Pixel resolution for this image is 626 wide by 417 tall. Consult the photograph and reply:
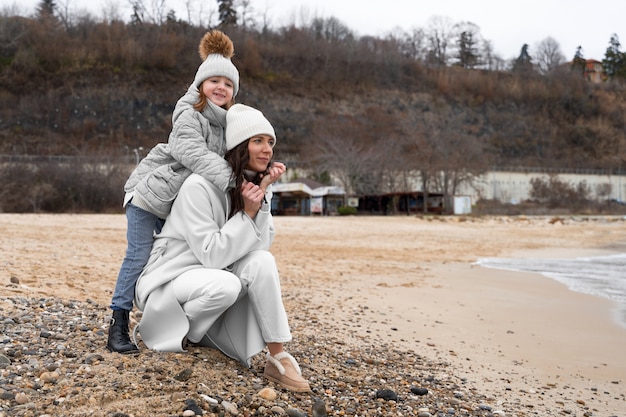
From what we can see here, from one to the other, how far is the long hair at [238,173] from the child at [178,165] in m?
0.05

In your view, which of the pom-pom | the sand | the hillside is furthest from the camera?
the hillside

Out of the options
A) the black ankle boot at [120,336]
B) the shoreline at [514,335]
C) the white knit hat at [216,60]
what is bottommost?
the shoreline at [514,335]

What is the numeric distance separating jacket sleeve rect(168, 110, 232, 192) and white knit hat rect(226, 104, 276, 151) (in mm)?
131

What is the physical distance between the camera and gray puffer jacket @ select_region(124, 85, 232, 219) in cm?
310

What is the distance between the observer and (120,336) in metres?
3.23

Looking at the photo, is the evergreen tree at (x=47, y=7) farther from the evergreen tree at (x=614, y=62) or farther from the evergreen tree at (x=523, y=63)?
the evergreen tree at (x=614, y=62)

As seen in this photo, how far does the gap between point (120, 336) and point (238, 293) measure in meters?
0.82

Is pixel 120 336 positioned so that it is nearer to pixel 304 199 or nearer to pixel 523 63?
pixel 304 199

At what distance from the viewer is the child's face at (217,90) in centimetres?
340

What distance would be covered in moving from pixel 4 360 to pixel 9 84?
69.8m

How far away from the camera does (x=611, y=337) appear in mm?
5637

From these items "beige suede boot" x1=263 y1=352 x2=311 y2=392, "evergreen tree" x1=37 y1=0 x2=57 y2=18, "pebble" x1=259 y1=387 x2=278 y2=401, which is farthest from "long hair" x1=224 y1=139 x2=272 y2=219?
"evergreen tree" x1=37 y1=0 x2=57 y2=18

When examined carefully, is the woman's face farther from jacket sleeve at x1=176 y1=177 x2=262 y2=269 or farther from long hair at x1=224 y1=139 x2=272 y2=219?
jacket sleeve at x1=176 y1=177 x2=262 y2=269

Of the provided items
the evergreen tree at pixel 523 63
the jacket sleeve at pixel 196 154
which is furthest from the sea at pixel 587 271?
the evergreen tree at pixel 523 63
